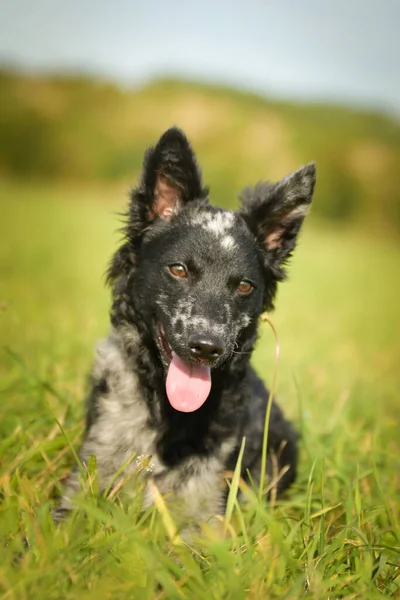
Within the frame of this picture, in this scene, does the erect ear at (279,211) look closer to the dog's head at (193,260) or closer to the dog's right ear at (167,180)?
the dog's head at (193,260)

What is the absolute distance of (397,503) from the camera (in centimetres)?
389

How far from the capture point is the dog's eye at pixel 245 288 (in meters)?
3.43

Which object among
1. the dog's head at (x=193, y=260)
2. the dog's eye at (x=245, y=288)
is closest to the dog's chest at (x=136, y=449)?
the dog's head at (x=193, y=260)

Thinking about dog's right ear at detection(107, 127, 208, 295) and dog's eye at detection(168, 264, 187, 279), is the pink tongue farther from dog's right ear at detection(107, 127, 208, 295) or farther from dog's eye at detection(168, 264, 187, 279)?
dog's right ear at detection(107, 127, 208, 295)

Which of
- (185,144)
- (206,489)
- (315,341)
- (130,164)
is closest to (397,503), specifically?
(206,489)

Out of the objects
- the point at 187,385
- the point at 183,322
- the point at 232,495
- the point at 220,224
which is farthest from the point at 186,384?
the point at 220,224

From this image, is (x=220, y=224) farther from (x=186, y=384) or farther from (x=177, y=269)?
(x=186, y=384)

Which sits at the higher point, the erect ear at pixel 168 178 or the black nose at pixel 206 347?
the erect ear at pixel 168 178

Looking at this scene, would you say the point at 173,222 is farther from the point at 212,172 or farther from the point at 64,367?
the point at 212,172

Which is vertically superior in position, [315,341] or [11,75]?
[11,75]

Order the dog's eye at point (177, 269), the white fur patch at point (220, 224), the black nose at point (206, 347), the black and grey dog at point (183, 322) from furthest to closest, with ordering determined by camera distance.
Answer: the white fur patch at point (220, 224) < the dog's eye at point (177, 269) < the black and grey dog at point (183, 322) < the black nose at point (206, 347)

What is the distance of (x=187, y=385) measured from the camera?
A: 317 cm

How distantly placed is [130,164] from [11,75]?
300 centimetres

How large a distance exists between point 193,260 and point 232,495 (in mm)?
1398
